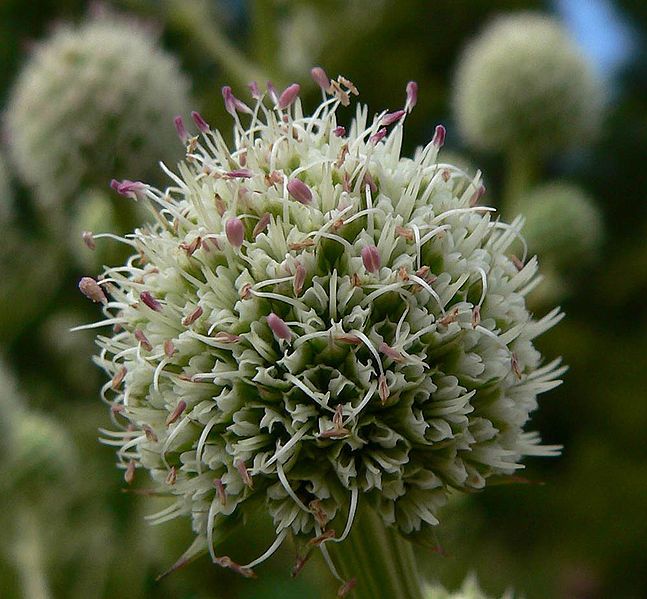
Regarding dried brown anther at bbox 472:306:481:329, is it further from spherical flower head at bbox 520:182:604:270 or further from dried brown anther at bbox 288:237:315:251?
spherical flower head at bbox 520:182:604:270

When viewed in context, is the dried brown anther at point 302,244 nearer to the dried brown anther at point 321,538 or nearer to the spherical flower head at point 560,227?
the dried brown anther at point 321,538

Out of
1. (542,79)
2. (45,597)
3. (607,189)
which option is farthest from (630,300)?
(45,597)

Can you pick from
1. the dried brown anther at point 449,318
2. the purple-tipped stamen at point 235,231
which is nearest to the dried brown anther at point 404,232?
the dried brown anther at point 449,318

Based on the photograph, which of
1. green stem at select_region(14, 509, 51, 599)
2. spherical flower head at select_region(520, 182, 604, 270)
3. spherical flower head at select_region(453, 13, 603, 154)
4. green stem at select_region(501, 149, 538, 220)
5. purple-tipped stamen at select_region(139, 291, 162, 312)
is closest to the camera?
purple-tipped stamen at select_region(139, 291, 162, 312)

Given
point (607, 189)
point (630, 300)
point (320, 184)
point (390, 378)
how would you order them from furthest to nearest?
point (607, 189) → point (630, 300) → point (320, 184) → point (390, 378)

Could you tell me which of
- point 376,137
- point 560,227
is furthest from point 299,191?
point 560,227

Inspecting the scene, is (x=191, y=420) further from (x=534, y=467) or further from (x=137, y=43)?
(x=534, y=467)

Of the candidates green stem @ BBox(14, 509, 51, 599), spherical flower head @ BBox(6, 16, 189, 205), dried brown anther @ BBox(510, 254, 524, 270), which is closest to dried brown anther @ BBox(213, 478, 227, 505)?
dried brown anther @ BBox(510, 254, 524, 270)
